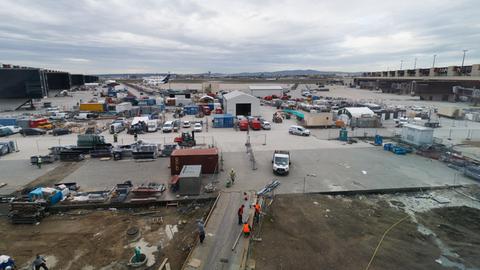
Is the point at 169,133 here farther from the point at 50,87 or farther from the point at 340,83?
the point at 340,83

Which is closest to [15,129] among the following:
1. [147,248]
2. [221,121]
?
[221,121]

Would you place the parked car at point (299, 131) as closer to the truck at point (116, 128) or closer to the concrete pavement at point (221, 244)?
the concrete pavement at point (221, 244)

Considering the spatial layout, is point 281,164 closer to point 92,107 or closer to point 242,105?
point 242,105

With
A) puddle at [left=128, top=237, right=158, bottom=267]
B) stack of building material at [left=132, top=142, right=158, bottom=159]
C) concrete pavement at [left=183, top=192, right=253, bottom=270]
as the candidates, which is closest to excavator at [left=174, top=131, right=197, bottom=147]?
stack of building material at [left=132, top=142, right=158, bottom=159]

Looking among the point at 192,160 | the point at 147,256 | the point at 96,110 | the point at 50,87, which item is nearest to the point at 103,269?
the point at 147,256

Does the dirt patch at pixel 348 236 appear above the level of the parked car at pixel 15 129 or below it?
below

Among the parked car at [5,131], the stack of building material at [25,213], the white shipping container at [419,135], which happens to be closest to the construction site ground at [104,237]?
the stack of building material at [25,213]
